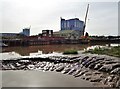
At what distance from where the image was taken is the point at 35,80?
12.7 meters

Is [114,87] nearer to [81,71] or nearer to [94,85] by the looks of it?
[94,85]

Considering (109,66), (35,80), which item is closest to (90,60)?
(109,66)

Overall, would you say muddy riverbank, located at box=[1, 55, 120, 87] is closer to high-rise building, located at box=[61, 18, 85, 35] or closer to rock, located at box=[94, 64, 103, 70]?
rock, located at box=[94, 64, 103, 70]

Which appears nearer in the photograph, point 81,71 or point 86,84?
point 86,84

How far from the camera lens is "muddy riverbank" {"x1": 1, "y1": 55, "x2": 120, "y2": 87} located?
12562 millimetres

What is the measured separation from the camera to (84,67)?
16.1m

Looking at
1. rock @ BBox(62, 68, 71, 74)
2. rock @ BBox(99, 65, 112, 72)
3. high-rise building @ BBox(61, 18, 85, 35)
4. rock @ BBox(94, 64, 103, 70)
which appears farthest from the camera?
Result: high-rise building @ BBox(61, 18, 85, 35)

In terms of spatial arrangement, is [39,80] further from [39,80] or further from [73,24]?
[73,24]

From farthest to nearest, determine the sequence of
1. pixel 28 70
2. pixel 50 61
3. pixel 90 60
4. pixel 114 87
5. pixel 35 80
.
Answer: pixel 50 61 → pixel 90 60 → pixel 28 70 → pixel 35 80 → pixel 114 87

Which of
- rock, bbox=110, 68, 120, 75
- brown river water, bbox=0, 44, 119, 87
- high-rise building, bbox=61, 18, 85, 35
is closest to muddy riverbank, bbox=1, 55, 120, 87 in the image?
Answer: rock, bbox=110, 68, 120, 75

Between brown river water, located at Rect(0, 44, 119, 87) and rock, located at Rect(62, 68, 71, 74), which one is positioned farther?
rock, located at Rect(62, 68, 71, 74)

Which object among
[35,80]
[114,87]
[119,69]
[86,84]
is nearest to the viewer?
[114,87]

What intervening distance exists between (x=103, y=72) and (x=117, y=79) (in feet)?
7.33

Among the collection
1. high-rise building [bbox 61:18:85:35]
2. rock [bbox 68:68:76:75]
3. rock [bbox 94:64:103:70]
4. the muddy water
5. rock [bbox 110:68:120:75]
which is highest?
high-rise building [bbox 61:18:85:35]
